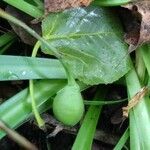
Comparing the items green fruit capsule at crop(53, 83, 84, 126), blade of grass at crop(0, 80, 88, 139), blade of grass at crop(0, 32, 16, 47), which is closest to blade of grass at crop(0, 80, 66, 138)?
A: blade of grass at crop(0, 80, 88, 139)

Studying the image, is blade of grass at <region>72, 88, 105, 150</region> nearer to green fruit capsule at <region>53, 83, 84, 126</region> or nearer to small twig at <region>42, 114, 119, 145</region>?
small twig at <region>42, 114, 119, 145</region>

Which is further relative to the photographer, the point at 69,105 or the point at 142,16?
the point at 142,16

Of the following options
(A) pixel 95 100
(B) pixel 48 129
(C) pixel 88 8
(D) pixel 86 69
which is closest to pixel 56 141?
(B) pixel 48 129

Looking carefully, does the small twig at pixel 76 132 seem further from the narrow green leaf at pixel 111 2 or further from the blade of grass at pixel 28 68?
the narrow green leaf at pixel 111 2

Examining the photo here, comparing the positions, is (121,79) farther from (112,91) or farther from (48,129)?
(48,129)

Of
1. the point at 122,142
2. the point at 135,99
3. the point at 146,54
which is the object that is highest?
the point at 146,54

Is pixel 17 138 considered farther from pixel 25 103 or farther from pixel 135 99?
pixel 135 99

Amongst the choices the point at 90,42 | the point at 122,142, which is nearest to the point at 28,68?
the point at 90,42
